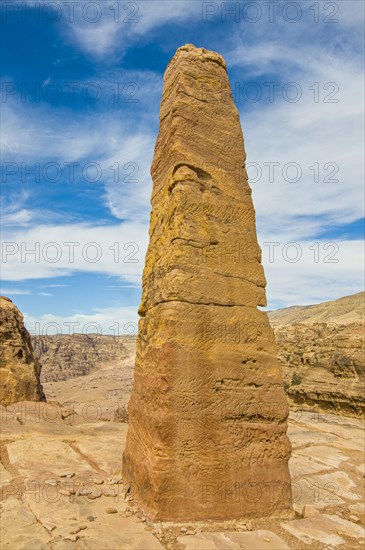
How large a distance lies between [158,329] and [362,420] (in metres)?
7.80

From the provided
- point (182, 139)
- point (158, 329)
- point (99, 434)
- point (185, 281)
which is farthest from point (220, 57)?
point (99, 434)

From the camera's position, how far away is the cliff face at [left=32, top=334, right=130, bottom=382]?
117 ft

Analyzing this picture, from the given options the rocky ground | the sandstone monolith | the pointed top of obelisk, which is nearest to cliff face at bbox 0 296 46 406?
the rocky ground

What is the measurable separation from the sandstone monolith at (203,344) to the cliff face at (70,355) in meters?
32.1

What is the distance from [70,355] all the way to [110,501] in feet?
126

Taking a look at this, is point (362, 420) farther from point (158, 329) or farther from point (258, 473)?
point (158, 329)

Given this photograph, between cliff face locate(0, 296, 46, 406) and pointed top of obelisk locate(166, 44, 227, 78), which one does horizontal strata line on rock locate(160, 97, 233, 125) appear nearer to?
pointed top of obelisk locate(166, 44, 227, 78)

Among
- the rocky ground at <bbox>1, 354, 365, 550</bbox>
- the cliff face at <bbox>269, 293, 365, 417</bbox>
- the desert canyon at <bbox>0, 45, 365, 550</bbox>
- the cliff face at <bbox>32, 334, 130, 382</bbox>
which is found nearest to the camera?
the rocky ground at <bbox>1, 354, 365, 550</bbox>

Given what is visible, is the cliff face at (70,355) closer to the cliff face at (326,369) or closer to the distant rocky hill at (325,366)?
the distant rocky hill at (325,366)

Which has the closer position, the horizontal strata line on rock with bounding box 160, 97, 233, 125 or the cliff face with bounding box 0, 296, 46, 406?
the horizontal strata line on rock with bounding box 160, 97, 233, 125

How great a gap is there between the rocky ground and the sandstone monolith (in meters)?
0.20

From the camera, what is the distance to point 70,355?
132 ft

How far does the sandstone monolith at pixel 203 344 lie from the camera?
3635 millimetres

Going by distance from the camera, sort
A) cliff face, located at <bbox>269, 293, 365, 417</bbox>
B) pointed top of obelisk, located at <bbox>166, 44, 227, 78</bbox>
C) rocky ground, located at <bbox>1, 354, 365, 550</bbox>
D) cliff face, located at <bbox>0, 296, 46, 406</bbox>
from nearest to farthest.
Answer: rocky ground, located at <bbox>1, 354, 365, 550</bbox>, pointed top of obelisk, located at <bbox>166, 44, 227, 78</bbox>, cliff face, located at <bbox>0, 296, 46, 406</bbox>, cliff face, located at <bbox>269, 293, 365, 417</bbox>
